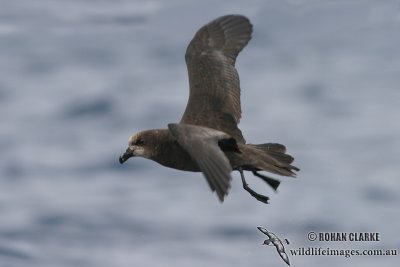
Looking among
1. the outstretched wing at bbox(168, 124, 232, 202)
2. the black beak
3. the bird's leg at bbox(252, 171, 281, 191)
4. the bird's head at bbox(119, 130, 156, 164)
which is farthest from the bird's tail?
the black beak

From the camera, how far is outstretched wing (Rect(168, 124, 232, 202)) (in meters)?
8.75

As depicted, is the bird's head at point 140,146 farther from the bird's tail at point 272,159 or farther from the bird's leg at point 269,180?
the bird's leg at point 269,180

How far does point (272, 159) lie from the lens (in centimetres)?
1090

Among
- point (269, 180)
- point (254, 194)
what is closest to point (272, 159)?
point (269, 180)

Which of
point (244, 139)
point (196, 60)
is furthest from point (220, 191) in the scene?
point (196, 60)

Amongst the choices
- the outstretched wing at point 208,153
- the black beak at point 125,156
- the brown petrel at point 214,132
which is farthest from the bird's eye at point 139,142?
the outstretched wing at point 208,153

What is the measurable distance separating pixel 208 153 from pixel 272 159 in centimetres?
182

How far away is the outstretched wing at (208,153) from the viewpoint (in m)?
8.75

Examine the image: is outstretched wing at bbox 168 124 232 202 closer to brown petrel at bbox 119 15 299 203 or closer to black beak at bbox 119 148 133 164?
brown petrel at bbox 119 15 299 203

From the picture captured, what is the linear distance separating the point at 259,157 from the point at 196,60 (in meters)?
2.75

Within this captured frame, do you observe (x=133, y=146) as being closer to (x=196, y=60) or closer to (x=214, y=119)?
(x=214, y=119)

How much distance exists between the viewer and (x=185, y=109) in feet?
40.0

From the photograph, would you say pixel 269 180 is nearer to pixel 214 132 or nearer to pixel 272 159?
pixel 272 159

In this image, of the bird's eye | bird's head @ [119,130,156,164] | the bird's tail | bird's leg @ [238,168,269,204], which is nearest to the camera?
the bird's tail
